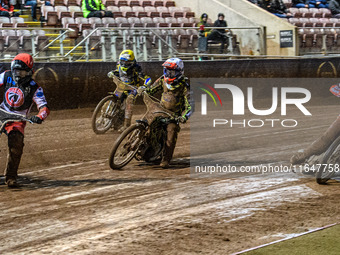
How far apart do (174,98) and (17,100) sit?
272 cm

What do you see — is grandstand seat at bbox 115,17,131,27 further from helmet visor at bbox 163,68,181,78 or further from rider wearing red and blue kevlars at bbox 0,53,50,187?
rider wearing red and blue kevlars at bbox 0,53,50,187

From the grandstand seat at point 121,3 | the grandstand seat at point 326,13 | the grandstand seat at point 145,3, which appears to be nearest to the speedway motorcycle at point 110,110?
the grandstand seat at point 121,3

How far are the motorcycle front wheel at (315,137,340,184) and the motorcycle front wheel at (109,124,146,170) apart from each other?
2917mm

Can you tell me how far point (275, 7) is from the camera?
24.8 meters

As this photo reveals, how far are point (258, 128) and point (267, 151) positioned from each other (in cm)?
287

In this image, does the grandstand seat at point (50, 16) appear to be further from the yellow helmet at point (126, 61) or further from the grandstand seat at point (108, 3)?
the yellow helmet at point (126, 61)

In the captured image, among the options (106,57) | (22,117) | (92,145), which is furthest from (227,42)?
(22,117)

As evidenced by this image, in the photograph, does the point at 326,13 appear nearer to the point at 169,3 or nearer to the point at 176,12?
the point at 169,3

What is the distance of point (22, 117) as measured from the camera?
877 cm

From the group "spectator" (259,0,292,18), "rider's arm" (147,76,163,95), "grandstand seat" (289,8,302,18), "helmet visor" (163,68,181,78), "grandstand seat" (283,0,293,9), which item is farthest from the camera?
"grandstand seat" (283,0,293,9)

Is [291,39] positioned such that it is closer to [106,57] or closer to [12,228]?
[106,57]

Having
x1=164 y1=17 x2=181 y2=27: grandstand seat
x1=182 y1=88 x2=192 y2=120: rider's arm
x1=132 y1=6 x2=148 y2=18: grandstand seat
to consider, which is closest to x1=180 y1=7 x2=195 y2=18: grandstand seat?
x1=164 y1=17 x2=181 y2=27: grandstand seat

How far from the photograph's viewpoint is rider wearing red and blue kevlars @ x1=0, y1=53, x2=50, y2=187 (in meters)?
8.79

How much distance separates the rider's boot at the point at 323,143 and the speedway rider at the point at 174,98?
2018 millimetres
